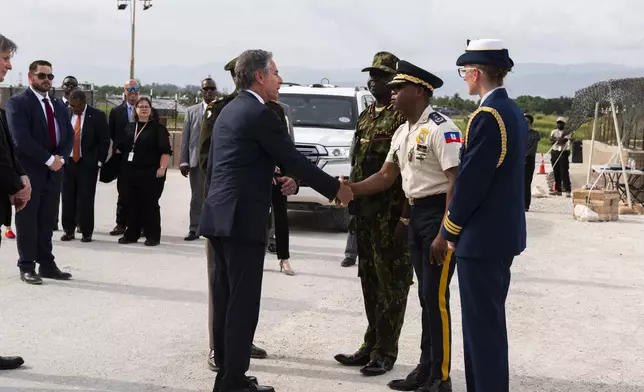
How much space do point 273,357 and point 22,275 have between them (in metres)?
3.70

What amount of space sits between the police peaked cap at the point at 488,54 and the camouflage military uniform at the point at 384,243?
4.95 feet

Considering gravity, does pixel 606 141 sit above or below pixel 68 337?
above

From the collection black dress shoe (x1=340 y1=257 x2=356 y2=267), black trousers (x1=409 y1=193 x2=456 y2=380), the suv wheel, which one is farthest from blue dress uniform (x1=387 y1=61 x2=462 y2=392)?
the suv wheel

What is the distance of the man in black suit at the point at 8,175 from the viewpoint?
6.17 m

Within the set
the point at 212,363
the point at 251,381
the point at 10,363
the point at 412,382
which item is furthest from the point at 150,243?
the point at 412,382

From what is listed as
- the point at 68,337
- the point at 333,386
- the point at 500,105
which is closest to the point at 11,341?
the point at 68,337

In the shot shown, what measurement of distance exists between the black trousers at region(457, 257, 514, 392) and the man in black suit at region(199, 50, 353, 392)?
1.24 m

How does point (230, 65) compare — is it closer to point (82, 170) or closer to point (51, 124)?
point (51, 124)

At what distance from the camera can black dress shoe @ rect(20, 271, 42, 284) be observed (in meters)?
9.16

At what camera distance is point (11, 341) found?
22.8ft

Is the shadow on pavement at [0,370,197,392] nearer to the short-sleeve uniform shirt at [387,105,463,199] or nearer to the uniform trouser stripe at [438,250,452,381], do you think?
the uniform trouser stripe at [438,250,452,381]

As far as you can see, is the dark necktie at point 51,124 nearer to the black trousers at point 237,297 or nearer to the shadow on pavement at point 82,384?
the shadow on pavement at point 82,384

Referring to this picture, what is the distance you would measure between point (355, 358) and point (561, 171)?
17.4m

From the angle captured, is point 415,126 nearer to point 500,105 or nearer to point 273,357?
point 500,105
